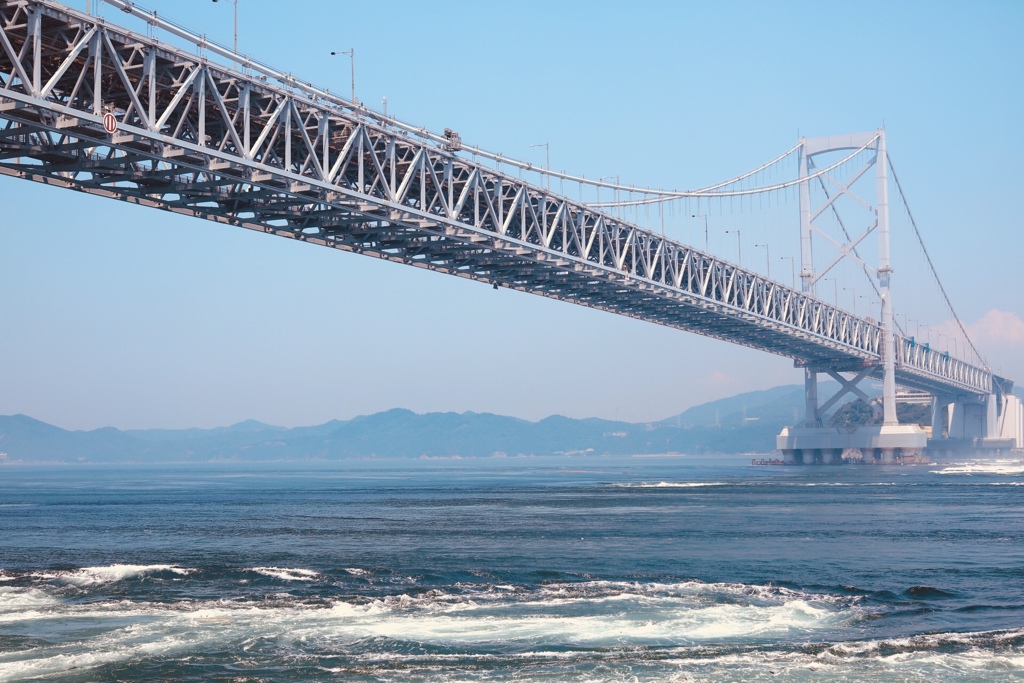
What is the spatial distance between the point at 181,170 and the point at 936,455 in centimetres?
13898

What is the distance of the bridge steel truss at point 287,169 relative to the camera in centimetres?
3034

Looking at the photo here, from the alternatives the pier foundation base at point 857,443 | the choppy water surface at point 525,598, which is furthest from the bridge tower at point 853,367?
the choppy water surface at point 525,598

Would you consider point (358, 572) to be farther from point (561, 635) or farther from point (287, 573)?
point (561, 635)

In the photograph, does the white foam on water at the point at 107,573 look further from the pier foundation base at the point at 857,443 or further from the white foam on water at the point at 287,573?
the pier foundation base at the point at 857,443

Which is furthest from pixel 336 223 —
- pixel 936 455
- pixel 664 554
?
pixel 936 455

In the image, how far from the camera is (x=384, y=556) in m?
34.3

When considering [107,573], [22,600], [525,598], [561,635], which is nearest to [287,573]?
[107,573]

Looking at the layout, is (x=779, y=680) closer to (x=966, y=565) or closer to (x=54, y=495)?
(x=966, y=565)

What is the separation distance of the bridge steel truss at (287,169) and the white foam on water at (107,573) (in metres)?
11.6

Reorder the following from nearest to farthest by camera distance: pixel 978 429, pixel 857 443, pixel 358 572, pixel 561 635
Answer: pixel 561 635
pixel 358 572
pixel 857 443
pixel 978 429

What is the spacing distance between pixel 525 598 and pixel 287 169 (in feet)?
61.5

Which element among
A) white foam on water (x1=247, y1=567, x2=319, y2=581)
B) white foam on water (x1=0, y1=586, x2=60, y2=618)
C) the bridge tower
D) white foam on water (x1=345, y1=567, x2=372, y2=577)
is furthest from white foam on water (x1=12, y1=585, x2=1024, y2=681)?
the bridge tower

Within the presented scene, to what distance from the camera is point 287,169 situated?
3806cm

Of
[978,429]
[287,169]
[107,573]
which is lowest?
[107,573]
